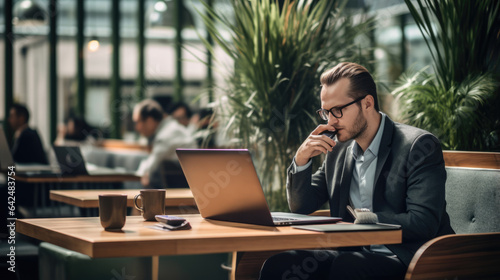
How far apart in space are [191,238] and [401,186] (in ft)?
2.75

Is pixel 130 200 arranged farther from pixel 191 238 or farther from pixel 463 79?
pixel 463 79

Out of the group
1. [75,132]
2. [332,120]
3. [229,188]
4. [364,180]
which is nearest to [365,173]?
→ [364,180]

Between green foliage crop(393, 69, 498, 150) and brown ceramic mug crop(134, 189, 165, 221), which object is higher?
green foliage crop(393, 69, 498, 150)

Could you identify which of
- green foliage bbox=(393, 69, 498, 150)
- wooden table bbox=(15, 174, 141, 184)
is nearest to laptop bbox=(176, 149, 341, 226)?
green foliage bbox=(393, 69, 498, 150)

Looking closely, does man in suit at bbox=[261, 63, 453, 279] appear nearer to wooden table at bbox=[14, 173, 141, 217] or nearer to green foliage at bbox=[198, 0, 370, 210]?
green foliage at bbox=[198, 0, 370, 210]

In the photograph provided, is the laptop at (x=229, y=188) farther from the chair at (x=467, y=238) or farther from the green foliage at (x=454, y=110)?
the green foliage at (x=454, y=110)

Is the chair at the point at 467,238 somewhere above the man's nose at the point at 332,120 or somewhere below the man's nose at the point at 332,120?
below

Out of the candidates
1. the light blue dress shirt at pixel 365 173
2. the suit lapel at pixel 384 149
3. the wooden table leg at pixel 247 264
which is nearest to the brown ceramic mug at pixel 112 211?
the wooden table leg at pixel 247 264

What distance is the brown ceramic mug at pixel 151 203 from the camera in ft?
7.38

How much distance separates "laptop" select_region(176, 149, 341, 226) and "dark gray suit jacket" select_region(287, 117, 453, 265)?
0.83 ft

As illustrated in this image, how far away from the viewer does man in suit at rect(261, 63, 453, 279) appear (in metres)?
2.10

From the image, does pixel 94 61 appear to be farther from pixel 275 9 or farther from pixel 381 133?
pixel 381 133

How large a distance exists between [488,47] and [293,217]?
161 centimetres

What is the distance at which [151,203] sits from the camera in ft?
7.43
